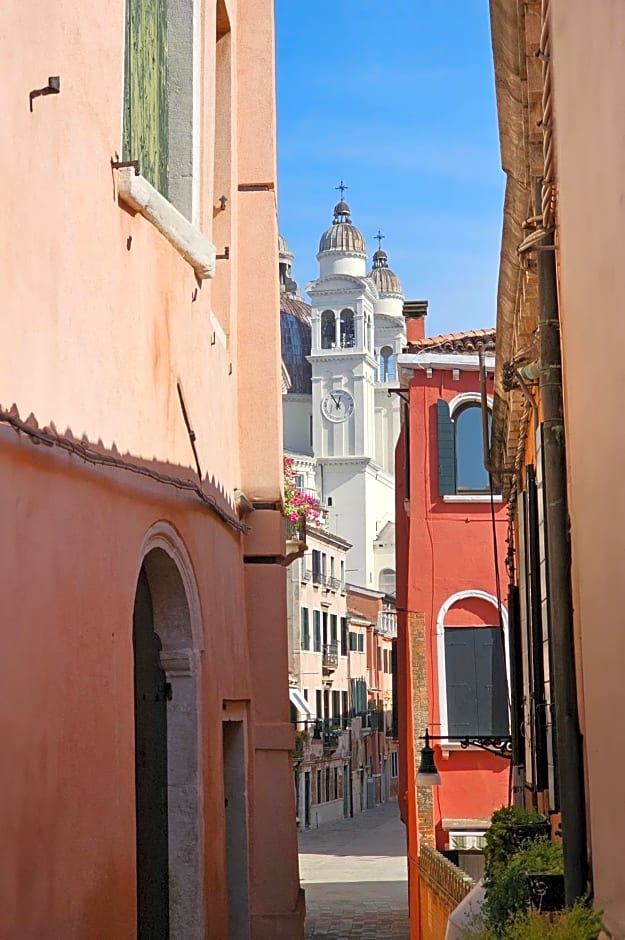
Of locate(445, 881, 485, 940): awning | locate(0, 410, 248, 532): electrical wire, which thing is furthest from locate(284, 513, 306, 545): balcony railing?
locate(445, 881, 485, 940): awning

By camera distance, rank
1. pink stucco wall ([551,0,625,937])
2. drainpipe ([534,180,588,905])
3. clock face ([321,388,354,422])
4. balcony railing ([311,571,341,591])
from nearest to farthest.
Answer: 1. pink stucco wall ([551,0,625,937])
2. drainpipe ([534,180,588,905])
3. balcony railing ([311,571,341,591])
4. clock face ([321,388,354,422])

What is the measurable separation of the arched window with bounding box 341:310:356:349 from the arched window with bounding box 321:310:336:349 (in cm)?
69

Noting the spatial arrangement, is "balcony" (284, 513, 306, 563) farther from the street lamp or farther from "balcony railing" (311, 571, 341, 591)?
"balcony railing" (311, 571, 341, 591)

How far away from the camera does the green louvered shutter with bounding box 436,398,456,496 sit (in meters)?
20.2

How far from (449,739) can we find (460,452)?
13.1 feet

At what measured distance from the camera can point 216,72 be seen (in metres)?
13.6

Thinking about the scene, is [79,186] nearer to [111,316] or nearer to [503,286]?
[111,316]

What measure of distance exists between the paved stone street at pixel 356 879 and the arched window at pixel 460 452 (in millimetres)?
6132

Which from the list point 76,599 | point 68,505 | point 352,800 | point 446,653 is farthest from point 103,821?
point 352,800

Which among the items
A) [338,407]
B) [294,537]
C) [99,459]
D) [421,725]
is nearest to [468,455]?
[421,725]

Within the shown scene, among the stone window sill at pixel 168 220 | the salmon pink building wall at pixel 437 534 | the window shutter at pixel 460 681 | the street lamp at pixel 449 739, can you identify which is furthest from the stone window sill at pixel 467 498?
the stone window sill at pixel 168 220

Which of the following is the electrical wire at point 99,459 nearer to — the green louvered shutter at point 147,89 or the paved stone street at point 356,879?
the green louvered shutter at point 147,89

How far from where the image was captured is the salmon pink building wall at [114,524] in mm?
6281

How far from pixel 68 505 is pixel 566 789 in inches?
103
